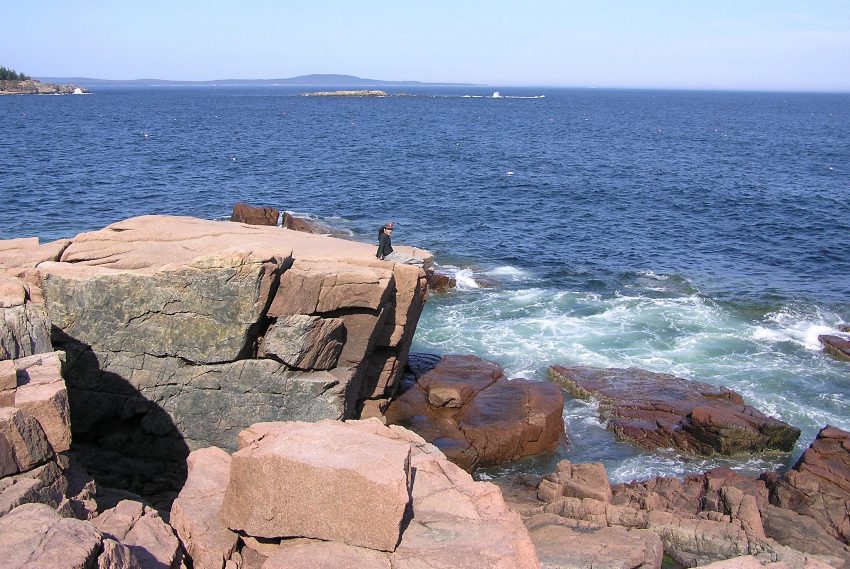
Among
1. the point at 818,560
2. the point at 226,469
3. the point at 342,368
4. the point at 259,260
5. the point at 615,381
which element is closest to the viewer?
the point at 226,469

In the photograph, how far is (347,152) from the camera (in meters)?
92.4

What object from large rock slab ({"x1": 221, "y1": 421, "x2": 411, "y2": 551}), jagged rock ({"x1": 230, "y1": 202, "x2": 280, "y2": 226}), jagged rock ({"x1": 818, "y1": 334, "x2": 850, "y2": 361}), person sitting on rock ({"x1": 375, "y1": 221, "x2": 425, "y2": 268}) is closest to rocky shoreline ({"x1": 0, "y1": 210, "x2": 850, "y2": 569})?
large rock slab ({"x1": 221, "y1": 421, "x2": 411, "y2": 551})

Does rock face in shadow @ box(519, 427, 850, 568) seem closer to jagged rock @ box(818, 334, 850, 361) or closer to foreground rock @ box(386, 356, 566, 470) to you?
foreground rock @ box(386, 356, 566, 470)

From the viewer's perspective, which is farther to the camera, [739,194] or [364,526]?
[739,194]

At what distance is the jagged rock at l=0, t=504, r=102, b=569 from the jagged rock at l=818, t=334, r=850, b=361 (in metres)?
31.0

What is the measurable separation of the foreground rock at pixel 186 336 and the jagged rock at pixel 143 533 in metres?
7.42

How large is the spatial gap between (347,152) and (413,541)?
84905mm

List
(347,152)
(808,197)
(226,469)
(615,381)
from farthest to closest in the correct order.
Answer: (347,152) < (808,197) < (615,381) < (226,469)

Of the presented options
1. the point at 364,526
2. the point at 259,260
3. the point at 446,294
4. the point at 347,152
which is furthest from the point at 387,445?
the point at 347,152

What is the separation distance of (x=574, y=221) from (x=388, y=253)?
1437 inches

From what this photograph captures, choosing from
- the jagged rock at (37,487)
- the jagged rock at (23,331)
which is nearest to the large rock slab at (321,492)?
the jagged rock at (37,487)

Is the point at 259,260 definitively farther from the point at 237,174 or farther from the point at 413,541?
the point at 237,174

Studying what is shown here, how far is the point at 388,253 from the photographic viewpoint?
877 inches

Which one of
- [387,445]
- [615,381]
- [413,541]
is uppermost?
[387,445]
